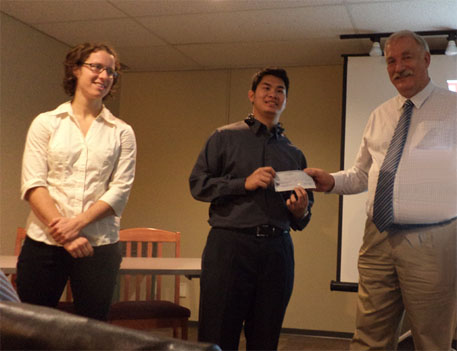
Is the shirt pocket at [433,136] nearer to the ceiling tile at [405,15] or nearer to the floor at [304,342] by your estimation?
the ceiling tile at [405,15]

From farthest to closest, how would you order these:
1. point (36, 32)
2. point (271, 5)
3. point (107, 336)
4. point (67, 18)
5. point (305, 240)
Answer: point (305, 240), point (36, 32), point (67, 18), point (271, 5), point (107, 336)

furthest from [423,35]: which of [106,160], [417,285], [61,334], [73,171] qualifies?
[61,334]

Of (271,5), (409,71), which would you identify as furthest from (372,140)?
(271,5)

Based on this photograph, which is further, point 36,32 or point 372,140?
point 36,32

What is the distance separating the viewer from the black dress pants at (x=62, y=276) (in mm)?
1819

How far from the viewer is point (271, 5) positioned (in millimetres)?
3400

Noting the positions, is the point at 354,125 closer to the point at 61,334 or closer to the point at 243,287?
the point at 243,287

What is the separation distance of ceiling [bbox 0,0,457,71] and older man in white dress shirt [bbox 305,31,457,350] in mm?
1537

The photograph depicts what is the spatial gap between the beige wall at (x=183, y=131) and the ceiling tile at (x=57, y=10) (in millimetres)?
138

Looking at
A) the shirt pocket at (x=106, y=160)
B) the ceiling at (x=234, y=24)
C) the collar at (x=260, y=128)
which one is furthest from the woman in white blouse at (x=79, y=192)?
the ceiling at (x=234, y=24)

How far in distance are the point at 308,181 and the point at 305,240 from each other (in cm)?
269

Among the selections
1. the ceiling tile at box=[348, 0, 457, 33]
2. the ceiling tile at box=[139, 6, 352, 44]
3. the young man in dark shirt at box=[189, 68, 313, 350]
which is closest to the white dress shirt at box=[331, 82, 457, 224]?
the young man in dark shirt at box=[189, 68, 313, 350]

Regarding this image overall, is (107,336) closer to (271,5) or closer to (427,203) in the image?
(427,203)

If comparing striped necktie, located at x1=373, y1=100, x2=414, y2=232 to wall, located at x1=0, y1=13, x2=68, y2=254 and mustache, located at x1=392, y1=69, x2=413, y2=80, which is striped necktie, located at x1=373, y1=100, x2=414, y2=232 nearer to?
mustache, located at x1=392, y1=69, x2=413, y2=80
